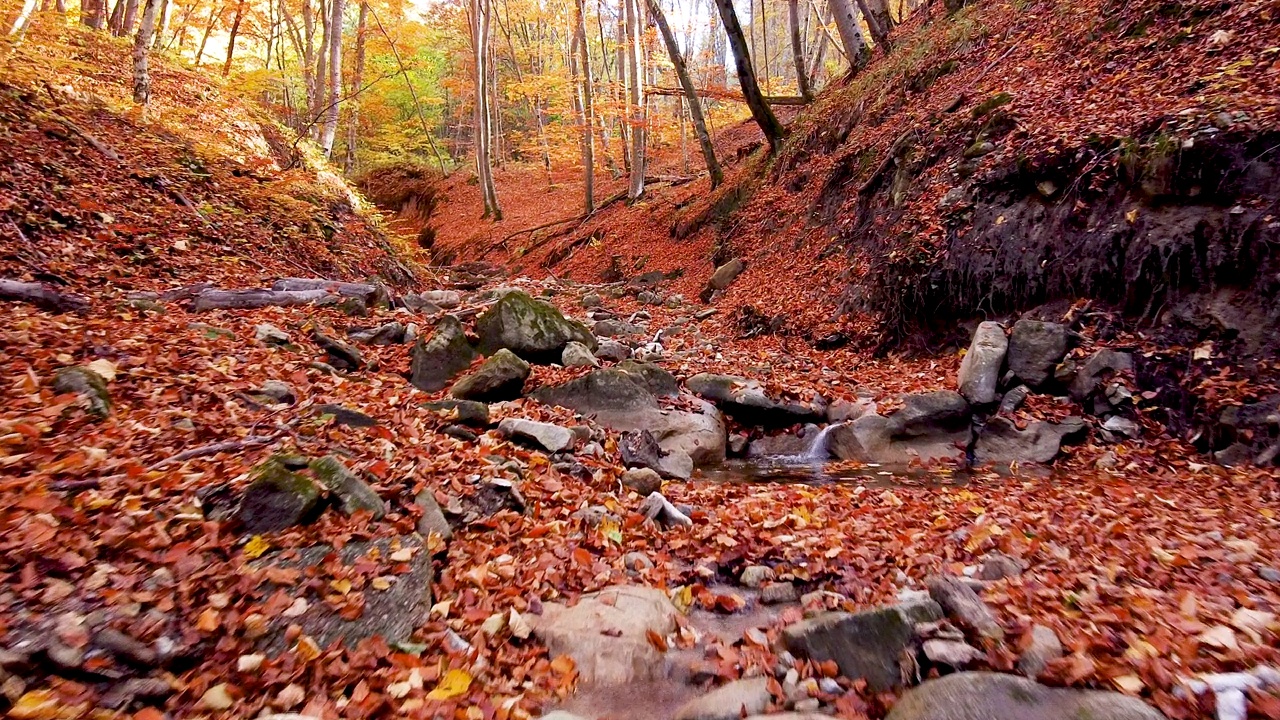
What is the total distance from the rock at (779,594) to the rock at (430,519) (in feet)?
6.79

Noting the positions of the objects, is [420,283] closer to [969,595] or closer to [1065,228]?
[1065,228]

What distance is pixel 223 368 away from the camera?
19.3 feet

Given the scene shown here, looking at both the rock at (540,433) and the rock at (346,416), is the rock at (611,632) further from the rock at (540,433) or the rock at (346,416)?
the rock at (346,416)

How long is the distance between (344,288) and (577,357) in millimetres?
4003

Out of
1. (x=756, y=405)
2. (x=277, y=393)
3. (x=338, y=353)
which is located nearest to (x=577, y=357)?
(x=756, y=405)

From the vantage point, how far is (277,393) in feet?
18.9

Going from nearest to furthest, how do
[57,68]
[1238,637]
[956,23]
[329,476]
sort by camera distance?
[1238,637] < [329,476] < [57,68] < [956,23]

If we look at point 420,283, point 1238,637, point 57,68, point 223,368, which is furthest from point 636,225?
point 1238,637

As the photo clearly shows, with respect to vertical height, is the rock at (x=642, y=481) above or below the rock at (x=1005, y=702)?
below

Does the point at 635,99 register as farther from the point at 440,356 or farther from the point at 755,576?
the point at 755,576

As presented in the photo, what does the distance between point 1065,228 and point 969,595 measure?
622 centimetres

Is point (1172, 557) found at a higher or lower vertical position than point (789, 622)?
higher

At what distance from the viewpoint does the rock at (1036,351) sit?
711cm

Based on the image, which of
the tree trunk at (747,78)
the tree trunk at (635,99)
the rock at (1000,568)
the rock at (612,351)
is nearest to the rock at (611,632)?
the rock at (1000,568)
